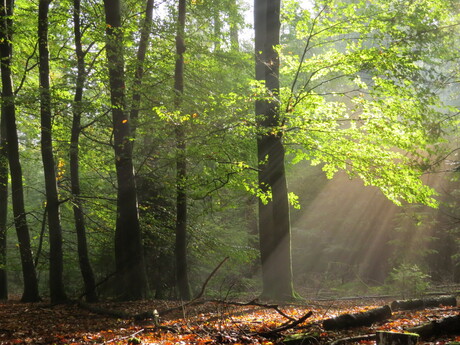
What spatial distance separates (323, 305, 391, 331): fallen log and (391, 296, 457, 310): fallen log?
2300mm

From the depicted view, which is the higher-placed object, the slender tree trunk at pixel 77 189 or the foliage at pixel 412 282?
the slender tree trunk at pixel 77 189

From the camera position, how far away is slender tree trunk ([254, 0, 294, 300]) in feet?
37.8

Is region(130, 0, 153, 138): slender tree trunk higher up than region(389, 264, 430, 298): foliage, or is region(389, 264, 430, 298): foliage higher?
region(130, 0, 153, 138): slender tree trunk

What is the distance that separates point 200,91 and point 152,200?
4079mm

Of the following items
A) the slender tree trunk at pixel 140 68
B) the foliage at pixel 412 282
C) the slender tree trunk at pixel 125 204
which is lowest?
the foliage at pixel 412 282

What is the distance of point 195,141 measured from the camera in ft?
37.6

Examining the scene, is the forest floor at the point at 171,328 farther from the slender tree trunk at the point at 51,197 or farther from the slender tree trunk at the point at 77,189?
the slender tree trunk at the point at 77,189

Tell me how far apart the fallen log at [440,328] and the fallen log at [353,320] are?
931mm

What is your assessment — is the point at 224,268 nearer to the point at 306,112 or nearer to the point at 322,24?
the point at 306,112

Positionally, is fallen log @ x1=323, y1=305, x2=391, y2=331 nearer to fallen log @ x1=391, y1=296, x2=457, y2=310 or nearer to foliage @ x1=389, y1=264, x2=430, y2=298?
fallen log @ x1=391, y1=296, x2=457, y2=310

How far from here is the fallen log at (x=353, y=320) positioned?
588cm

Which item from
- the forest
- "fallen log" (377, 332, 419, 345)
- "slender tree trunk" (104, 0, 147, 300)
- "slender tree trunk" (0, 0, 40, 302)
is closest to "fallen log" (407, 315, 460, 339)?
"fallen log" (377, 332, 419, 345)

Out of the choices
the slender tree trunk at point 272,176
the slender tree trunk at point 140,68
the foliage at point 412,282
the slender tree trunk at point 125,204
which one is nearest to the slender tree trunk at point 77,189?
the slender tree trunk at point 125,204

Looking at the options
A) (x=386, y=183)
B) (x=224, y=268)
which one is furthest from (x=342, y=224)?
(x=386, y=183)
